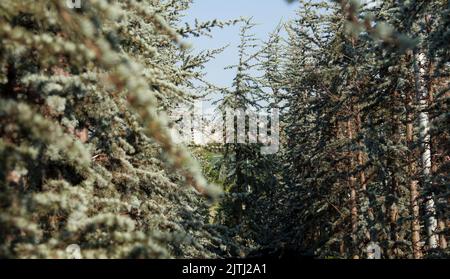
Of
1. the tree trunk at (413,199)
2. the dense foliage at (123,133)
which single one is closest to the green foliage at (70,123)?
the dense foliage at (123,133)

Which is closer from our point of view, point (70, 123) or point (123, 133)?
point (70, 123)

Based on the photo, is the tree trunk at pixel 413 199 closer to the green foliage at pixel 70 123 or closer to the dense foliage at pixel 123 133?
the dense foliage at pixel 123 133

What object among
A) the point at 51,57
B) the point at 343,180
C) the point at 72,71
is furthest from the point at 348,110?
the point at 51,57

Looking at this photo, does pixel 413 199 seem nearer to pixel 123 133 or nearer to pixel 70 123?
pixel 123 133

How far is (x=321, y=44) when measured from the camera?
55.2 ft

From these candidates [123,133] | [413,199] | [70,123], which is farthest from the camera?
[413,199]

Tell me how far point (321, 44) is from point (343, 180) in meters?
4.88

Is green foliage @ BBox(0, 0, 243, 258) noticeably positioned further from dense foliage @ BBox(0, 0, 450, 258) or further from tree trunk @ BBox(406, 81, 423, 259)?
tree trunk @ BBox(406, 81, 423, 259)

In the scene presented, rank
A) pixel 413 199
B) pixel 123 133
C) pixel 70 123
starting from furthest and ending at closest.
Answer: pixel 413 199 → pixel 123 133 → pixel 70 123

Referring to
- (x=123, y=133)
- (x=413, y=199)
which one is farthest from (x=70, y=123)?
(x=413, y=199)

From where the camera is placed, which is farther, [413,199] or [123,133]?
[413,199]

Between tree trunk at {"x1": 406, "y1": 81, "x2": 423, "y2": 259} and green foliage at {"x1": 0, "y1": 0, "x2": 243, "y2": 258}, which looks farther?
tree trunk at {"x1": 406, "y1": 81, "x2": 423, "y2": 259}

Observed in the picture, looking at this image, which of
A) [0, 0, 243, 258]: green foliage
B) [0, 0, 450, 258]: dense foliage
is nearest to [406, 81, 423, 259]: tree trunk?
[0, 0, 450, 258]: dense foliage

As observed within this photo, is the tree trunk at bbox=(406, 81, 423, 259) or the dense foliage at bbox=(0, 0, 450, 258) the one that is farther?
the tree trunk at bbox=(406, 81, 423, 259)
